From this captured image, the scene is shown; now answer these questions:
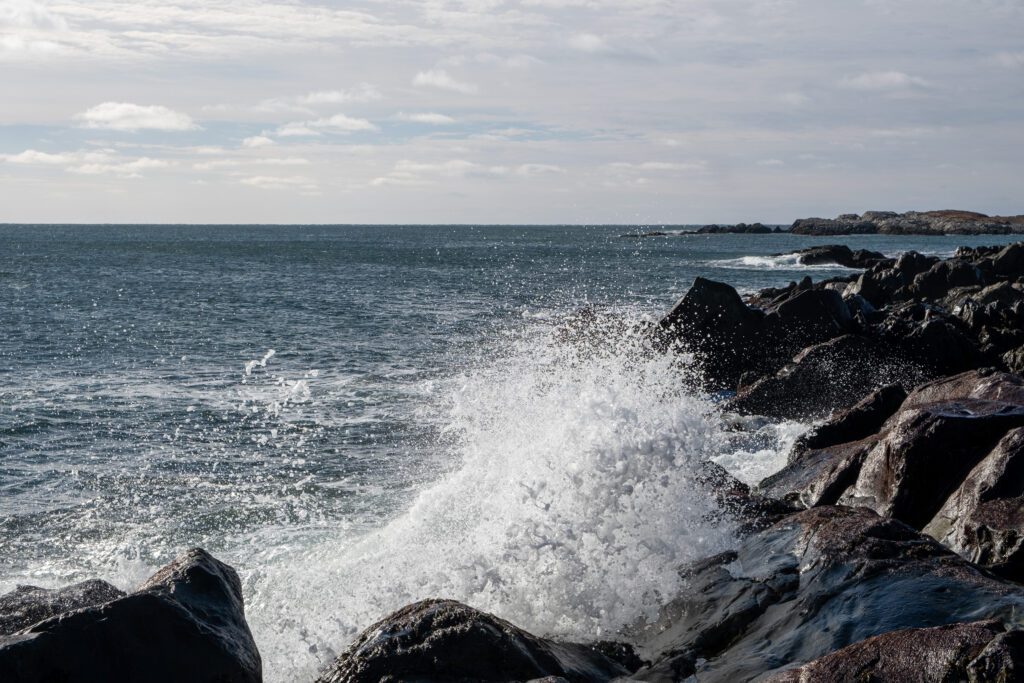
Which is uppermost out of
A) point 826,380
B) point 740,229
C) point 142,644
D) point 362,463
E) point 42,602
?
point 740,229

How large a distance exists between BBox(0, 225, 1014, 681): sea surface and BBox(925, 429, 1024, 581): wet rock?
1.99 meters

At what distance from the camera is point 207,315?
37.0 m

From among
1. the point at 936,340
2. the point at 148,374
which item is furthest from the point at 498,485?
the point at 148,374

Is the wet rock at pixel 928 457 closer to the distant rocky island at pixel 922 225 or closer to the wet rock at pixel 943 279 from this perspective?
the wet rock at pixel 943 279

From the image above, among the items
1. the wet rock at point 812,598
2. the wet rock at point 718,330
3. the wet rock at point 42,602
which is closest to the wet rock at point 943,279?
the wet rock at point 718,330

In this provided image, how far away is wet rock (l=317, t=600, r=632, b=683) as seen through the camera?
5.45 metres

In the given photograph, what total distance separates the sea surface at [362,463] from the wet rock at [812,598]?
0.58m

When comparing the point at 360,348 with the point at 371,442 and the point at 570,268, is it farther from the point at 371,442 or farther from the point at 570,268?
the point at 570,268

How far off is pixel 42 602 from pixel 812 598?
6477 mm

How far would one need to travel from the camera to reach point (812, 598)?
6305mm

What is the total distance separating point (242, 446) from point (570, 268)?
57.2 m

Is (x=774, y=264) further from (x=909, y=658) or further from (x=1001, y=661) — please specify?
(x=1001, y=661)

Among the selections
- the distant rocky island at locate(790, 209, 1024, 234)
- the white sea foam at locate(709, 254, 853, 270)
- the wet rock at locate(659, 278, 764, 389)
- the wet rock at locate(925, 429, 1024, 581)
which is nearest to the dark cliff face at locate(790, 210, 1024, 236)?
the distant rocky island at locate(790, 209, 1024, 234)

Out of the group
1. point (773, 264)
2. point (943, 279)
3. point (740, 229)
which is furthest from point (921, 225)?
point (943, 279)
